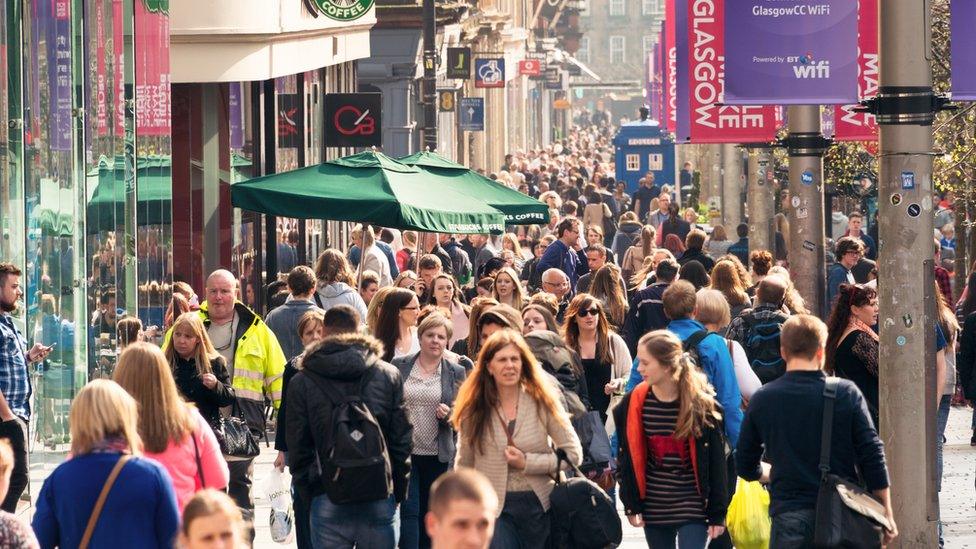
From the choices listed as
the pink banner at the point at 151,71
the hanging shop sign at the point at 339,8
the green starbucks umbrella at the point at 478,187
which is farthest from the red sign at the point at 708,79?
the hanging shop sign at the point at 339,8

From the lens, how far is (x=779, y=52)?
10680 millimetres

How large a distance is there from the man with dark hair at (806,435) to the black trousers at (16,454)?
4.13 meters

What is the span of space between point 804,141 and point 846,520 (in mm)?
9180

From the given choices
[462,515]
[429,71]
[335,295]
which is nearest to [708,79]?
[335,295]

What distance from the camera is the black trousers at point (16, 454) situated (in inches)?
368

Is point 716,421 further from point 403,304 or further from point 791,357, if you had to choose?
point 403,304

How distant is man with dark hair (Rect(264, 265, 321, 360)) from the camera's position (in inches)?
471

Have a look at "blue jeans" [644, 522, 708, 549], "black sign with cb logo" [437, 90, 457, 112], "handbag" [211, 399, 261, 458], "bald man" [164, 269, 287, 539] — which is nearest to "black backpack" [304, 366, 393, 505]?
"blue jeans" [644, 522, 708, 549]

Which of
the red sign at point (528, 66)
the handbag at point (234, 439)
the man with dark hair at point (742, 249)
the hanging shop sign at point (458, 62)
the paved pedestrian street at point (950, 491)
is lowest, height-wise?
the paved pedestrian street at point (950, 491)

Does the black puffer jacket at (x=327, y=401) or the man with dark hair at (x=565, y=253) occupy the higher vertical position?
the man with dark hair at (x=565, y=253)

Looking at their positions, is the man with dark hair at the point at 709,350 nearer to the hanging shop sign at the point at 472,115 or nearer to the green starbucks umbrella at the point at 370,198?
the green starbucks umbrella at the point at 370,198

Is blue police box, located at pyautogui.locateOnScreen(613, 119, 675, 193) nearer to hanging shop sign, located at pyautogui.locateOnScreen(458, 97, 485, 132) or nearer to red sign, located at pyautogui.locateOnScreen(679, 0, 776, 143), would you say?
hanging shop sign, located at pyautogui.locateOnScreen(458, 97, 485, 132)

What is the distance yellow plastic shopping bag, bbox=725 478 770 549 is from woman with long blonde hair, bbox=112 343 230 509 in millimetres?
2757

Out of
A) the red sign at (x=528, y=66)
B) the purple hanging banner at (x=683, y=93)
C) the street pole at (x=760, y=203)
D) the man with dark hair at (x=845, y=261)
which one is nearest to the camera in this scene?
the man with dark hair at (x=845, y=261)
